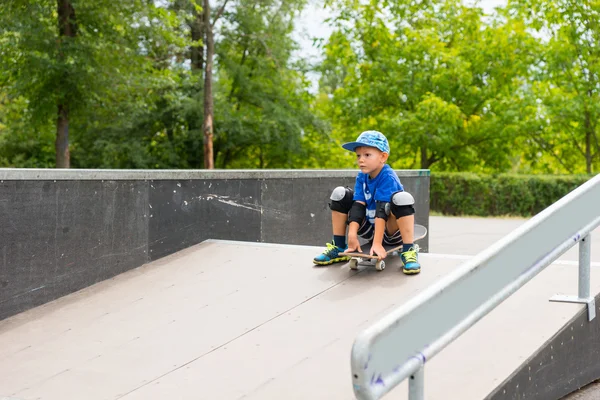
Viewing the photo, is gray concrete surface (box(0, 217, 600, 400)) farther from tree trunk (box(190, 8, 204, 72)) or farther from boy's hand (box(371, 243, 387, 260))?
tree trunk (box(190, 8, 204, 72))

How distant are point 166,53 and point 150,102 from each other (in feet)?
8.66

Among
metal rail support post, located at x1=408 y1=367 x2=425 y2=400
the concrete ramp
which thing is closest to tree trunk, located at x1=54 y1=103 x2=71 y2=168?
the concrete ramp

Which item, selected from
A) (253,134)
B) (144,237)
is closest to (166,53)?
(253,134)

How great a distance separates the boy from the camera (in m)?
5.35

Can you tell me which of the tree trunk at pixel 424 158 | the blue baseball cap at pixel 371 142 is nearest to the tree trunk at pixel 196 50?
the tree trunk at pixel 424 158

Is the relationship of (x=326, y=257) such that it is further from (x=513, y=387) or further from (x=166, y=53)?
(x=166, y=53)

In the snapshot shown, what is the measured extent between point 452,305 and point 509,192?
20.3 m

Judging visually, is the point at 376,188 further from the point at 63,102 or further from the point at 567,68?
the point at 567,68

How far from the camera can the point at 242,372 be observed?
378 centimetres

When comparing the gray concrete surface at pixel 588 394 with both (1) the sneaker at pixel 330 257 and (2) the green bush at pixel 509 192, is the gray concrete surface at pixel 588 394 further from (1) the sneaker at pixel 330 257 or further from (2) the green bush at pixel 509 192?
(2) the green bush at pixel 509 192

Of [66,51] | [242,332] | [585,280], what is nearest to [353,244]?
[242,332]

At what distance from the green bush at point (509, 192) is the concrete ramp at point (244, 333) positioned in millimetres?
16788

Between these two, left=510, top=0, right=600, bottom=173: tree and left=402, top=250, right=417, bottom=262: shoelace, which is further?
left=510, top=0, right=600, bottom=173: tree

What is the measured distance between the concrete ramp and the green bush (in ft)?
55.1
